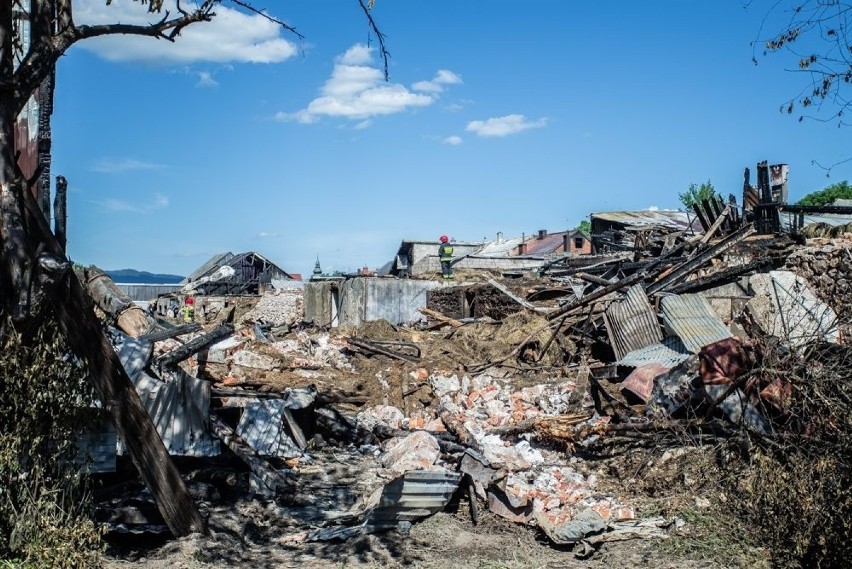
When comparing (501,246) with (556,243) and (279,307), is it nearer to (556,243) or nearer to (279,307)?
(556,243)

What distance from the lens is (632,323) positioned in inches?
484

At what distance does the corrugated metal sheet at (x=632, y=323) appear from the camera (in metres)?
12.0

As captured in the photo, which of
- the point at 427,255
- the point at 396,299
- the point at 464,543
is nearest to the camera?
the point at 464,543

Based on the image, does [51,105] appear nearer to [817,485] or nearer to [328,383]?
[328,383]

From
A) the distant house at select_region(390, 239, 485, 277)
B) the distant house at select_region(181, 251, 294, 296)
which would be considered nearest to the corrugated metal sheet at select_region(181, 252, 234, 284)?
the distant house at select_region(181, 251, 294, 296)

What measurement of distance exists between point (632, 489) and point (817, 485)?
8.45 ft

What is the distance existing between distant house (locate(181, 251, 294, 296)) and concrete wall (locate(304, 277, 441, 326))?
21.6 metres

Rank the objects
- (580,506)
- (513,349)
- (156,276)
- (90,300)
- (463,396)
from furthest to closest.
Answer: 1. (156,276)
2. (513,349)
3. (463,396)
4. (580,506)
5. (90,300)

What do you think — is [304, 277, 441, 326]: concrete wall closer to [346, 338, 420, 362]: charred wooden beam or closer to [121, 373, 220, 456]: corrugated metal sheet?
[346, 338, 420, 362]: charred wooden beam

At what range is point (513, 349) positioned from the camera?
551 inches

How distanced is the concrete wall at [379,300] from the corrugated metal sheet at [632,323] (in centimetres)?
900

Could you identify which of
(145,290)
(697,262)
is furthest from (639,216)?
(145,290)

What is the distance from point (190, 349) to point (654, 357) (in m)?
6.82

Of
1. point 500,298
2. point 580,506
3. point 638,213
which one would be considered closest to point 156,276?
point 638,213
